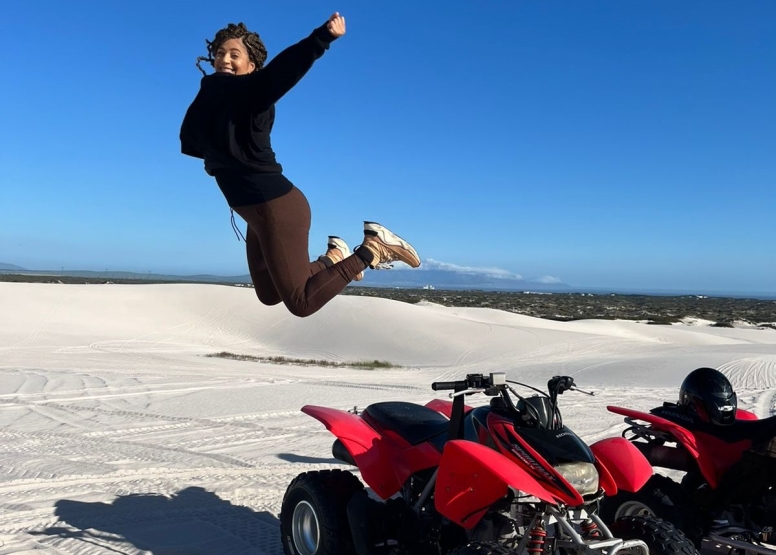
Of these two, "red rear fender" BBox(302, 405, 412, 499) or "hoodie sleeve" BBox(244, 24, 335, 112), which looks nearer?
"hoodie sleeve" BBox(244, 24, 335, 112)

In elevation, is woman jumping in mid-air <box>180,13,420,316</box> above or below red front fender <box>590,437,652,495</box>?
above

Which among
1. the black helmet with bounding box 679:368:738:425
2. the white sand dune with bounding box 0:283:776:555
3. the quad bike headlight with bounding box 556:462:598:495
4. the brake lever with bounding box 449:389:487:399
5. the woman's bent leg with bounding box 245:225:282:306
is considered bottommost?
the white sand dune with bounding box 0:283:776:555

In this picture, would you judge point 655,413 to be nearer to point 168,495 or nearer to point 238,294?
point 168,495

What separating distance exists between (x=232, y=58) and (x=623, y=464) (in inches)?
112

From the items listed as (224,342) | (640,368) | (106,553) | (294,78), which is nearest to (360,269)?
(294,78)

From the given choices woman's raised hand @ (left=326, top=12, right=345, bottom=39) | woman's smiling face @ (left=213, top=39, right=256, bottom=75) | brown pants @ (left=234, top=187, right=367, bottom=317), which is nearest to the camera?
woman's raised hand @ (left=326, top=12, right=345, bottom=39)

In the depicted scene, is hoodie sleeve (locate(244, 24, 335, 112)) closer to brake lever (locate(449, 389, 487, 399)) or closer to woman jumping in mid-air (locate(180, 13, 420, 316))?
woman jumping in mid-air (locate(180, 13, 420, 316))

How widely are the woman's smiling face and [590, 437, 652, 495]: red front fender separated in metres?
2.63

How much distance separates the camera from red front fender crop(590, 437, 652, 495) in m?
3.41

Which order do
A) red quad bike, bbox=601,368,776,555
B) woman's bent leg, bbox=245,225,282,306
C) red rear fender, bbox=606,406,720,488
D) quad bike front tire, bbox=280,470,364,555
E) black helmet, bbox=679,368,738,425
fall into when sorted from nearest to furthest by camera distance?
1. woman's bent leg, bbox=245,225,282,306
2. quad bike front tire, bbox=280,470,364,555
3. red quad bike, bbox=601,368,776,555
4. red rear fender, bbox=606,406,720,488
5. black helmet, bbox=679,368,738,425

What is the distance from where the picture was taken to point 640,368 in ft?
51.2

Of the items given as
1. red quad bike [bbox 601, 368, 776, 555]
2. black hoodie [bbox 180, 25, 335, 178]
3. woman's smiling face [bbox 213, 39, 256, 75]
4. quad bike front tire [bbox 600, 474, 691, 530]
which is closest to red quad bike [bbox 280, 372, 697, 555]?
quad bike front tire [bbox 600, 474, 691, 530]

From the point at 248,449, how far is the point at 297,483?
10.3 ft

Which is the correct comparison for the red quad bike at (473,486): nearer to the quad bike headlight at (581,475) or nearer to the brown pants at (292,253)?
the quad bike headlight at (581,475)
